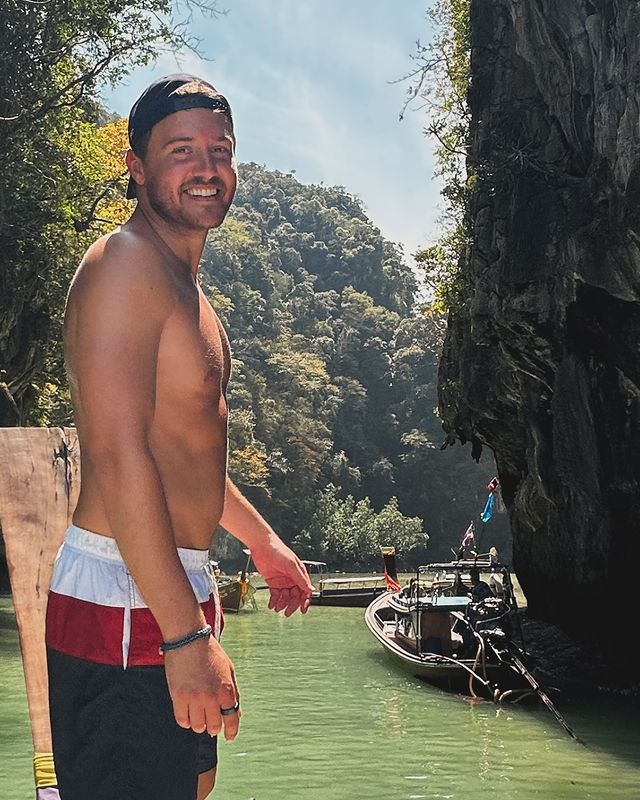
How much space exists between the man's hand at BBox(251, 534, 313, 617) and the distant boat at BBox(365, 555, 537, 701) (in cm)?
928

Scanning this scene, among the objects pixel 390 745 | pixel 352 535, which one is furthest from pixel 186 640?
pixel 352 535

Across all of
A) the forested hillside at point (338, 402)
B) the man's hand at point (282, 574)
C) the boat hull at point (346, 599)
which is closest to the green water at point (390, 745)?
the man's hand at point (282, 574)

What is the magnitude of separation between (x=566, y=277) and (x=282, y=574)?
410 inches

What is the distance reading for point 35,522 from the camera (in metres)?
2.31

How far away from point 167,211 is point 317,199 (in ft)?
253

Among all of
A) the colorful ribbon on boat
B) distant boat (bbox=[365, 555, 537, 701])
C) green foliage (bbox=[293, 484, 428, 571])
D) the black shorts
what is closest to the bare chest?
the black shorts

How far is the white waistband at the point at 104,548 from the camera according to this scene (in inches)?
70.6

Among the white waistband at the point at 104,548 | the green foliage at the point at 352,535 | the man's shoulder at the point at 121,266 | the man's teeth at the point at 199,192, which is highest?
the man's teeth at the point at 199,192

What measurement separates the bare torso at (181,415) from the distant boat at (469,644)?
985 centimetres

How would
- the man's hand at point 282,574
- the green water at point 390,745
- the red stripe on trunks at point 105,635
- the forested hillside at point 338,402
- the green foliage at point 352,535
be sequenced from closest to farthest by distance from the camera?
the red stripe on trunks at point 105,635, the man's hand at point 282,574, the green water at point 390,745, the green foliage at point 352,535, the forested hillside at point 338,402

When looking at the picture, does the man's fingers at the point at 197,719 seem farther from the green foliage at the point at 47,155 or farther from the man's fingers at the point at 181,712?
the green foliage at the point at 47,155

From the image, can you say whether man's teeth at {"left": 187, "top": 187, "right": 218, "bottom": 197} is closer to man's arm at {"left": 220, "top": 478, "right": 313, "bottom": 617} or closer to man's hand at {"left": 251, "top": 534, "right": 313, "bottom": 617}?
man's arm at {"left": 220, "top": 478, "right": 313, "bottom": 617}

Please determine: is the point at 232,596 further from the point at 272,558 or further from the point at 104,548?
the point at 104,548

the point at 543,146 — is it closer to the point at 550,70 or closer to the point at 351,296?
the point at 550,70
